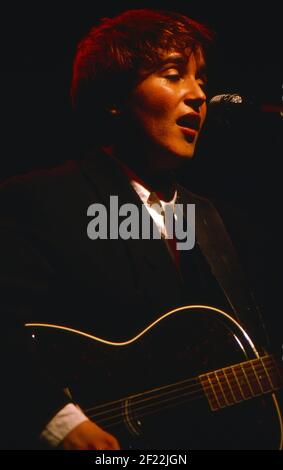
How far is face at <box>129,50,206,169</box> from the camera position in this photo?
2.08 meters

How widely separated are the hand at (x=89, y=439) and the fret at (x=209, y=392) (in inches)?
14.8

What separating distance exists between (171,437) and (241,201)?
67.7 inches

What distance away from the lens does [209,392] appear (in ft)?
5.25

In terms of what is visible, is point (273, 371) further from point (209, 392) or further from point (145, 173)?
point (145, 173)

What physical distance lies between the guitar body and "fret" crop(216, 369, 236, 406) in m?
0.02

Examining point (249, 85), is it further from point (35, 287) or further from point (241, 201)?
point (35, 287)

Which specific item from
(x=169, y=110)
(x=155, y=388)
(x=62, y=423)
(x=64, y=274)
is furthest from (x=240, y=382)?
(x=169, y=110)

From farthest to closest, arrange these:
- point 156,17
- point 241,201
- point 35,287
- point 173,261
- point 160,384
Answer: point 241,201
point 156,17
point 173,261
point 35,287
point 160,384

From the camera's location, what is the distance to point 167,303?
177cm

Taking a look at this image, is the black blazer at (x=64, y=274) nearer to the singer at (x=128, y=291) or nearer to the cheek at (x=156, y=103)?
the singer at (x=128, y=291)

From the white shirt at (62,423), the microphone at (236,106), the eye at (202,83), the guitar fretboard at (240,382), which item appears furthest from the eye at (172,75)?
the white shirt at (62,423)
